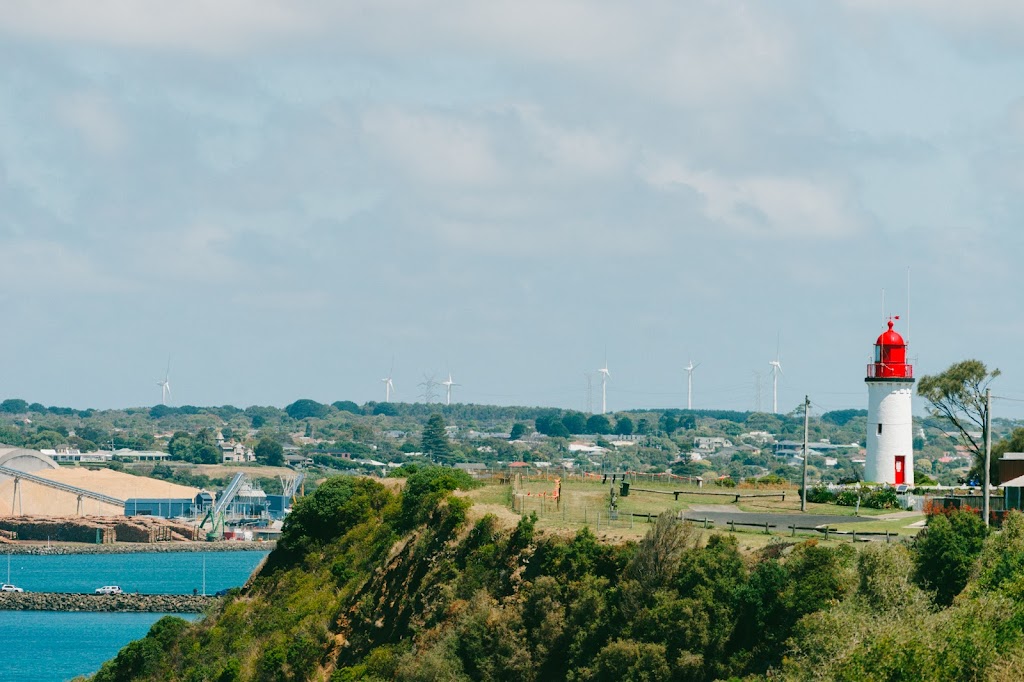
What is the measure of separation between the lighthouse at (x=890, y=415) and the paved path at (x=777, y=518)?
9.82m

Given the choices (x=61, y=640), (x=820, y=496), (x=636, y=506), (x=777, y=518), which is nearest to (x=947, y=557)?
(x=777, y=518)

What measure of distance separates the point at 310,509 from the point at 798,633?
3727cm

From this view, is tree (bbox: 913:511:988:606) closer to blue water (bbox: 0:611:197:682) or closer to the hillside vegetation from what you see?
the hillside vegetation

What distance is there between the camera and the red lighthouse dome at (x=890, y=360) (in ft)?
245

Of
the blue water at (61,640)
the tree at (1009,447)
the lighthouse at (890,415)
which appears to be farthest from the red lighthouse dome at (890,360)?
the blue water at (61,640)

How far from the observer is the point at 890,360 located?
74.9 meters

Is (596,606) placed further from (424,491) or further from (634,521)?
(424,491)

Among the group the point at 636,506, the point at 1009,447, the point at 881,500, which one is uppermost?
the point at 1009,447

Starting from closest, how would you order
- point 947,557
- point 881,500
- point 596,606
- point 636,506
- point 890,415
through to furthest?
point 947,557 → point 596,606 → point 636,506 → point 881,500 → point 890,415

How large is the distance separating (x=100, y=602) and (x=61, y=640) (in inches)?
886

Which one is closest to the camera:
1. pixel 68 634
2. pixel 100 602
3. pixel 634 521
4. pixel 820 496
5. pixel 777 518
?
pixel 634 521

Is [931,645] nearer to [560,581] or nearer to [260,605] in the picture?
[560,581]

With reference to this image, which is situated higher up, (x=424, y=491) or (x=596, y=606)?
(x=424, y=491)

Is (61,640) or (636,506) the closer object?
(636,506)
